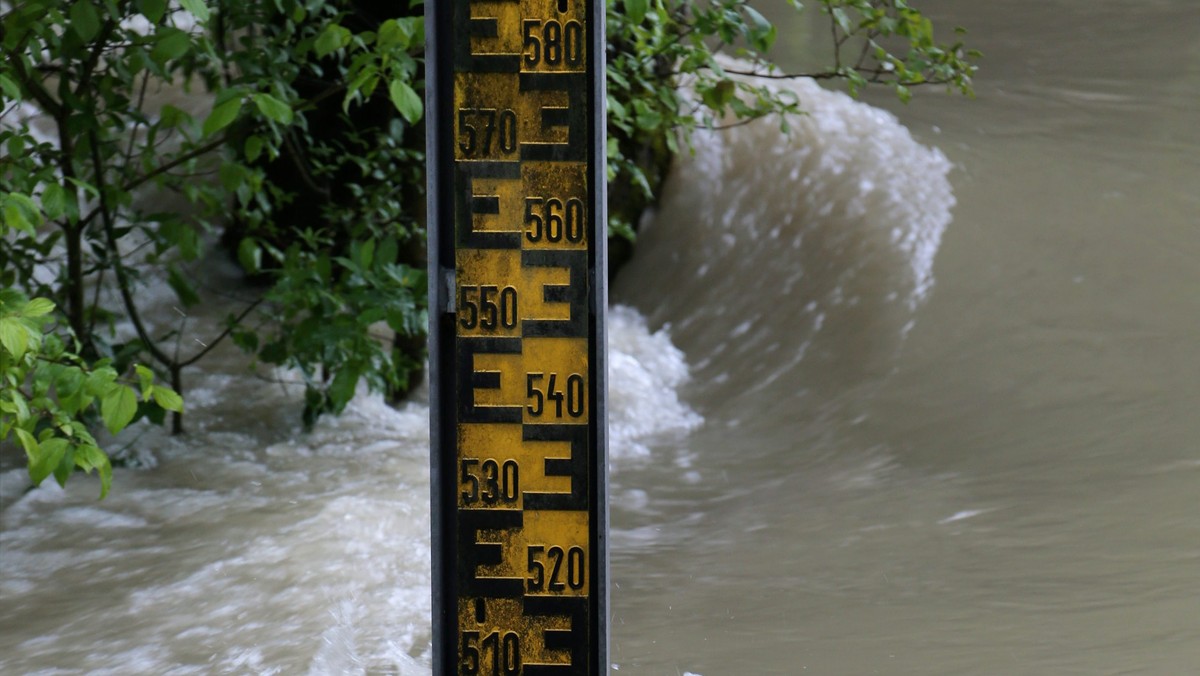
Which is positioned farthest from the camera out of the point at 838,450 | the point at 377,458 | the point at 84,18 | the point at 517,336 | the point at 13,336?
the point at 838,450

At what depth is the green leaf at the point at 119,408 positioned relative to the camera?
Answer: 93.5 inches

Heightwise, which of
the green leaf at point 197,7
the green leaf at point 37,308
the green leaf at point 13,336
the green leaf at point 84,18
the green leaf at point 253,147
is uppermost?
the green leaf at point 84,18

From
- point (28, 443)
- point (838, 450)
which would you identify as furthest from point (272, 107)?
point (838, 450)

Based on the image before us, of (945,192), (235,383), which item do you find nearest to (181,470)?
(235,383)

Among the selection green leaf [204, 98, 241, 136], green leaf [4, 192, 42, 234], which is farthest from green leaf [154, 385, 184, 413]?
green leaf [204, 98, 241, 136]

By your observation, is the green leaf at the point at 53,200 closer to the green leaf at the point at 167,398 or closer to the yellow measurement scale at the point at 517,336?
the green leaf at the point at 167,398

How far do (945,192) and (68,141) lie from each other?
394 centimetres

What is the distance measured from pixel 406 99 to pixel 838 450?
2.49m

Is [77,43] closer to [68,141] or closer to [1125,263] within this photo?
[68,141]

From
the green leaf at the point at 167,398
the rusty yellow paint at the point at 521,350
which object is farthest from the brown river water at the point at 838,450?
the rusty yellow paint at the point at 521,350

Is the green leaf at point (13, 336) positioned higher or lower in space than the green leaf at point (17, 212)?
lower

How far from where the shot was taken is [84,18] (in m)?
2.86

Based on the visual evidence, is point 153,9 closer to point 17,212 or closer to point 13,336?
point 17,212

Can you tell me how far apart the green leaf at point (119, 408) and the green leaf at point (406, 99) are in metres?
0.75
